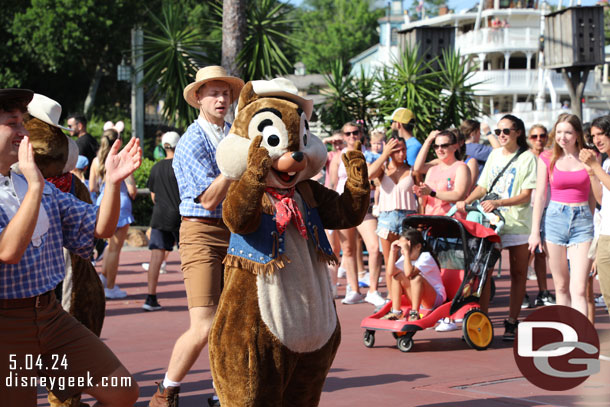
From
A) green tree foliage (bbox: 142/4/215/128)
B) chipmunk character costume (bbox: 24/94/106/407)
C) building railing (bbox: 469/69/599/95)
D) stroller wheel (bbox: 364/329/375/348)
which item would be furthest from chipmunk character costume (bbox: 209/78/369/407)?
building railing (bbox: 469/69/599/95)

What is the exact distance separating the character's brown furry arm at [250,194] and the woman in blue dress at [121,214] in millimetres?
5991

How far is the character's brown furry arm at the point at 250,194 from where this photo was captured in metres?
4.18

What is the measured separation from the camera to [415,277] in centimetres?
787

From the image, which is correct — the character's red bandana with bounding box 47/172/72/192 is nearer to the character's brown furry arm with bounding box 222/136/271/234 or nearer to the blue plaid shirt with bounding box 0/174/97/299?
the blue plaid shirt with bounding box 0/174/97/299

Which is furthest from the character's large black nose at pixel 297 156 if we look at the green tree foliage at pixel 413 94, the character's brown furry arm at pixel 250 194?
the green tree foliage at pixel 413 94

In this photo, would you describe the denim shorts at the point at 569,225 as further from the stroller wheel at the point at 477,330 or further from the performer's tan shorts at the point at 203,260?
the performer's tan shorts at the point at 203,260

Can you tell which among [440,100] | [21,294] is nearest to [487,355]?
[21,294]

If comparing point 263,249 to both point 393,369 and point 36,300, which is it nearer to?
point 36,300

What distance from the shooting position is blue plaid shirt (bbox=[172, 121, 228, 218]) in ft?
17.5

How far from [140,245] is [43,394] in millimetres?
10727

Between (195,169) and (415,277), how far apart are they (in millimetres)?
3141

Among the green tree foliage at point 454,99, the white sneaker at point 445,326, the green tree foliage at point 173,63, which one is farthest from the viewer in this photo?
the green tree foliage at point 173,63

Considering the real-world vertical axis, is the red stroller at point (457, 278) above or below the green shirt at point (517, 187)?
below

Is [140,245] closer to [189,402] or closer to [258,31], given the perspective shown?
[258,31]
